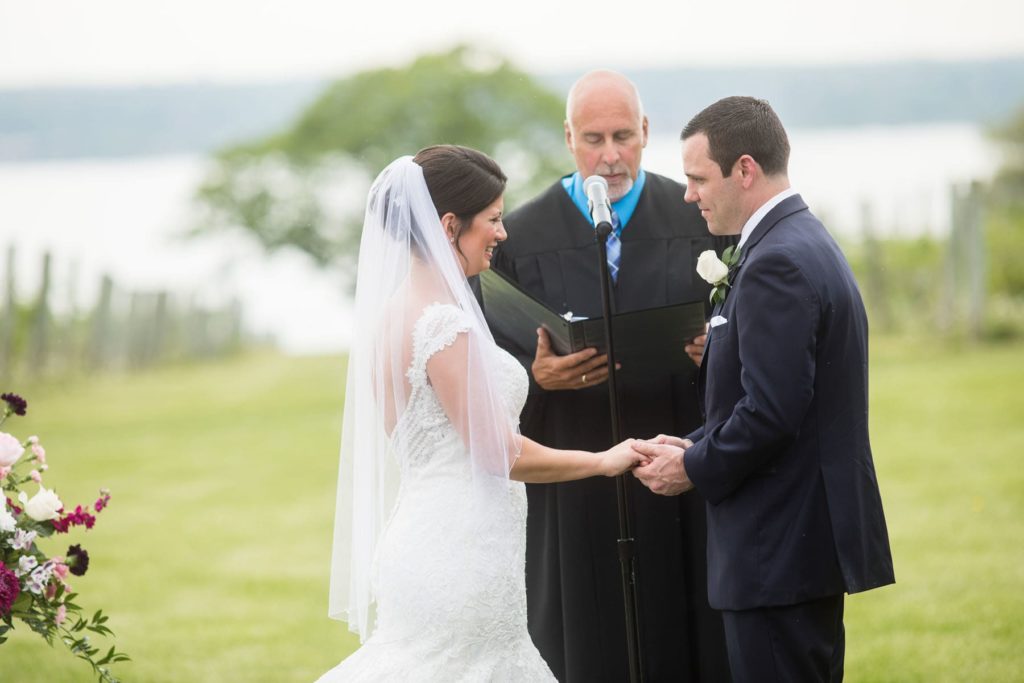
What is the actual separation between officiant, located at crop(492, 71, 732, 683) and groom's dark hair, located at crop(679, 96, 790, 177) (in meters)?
1.02

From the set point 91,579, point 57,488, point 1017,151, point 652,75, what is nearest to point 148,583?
point 91,579

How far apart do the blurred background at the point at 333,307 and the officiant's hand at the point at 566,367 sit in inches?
59.9

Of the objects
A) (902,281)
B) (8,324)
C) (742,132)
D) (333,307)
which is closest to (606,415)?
(742,132)

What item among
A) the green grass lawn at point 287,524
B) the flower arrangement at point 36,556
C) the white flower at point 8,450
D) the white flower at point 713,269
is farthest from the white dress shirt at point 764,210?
the green grass lawn at point 287,524

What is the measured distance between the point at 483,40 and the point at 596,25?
31482 millimetres

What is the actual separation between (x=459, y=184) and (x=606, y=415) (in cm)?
131

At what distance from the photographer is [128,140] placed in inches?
2537

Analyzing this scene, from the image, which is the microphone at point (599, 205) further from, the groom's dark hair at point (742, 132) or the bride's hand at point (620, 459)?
the bride's hand at point (620, 459)

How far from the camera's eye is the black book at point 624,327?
441cm

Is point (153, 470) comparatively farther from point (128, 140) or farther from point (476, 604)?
point (128, 140)

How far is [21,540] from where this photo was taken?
3957mm

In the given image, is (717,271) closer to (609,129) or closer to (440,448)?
(440,448)

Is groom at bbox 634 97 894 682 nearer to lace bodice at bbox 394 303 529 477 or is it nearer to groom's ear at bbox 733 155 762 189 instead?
groom's ear at bbox 733 155 762 189

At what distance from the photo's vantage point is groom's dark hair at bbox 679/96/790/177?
382 cm
